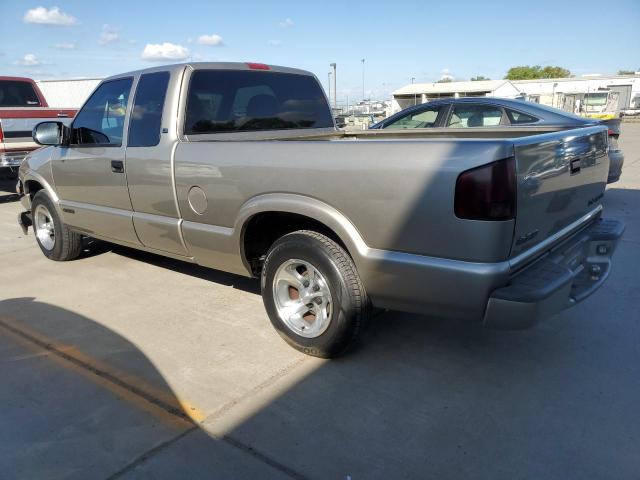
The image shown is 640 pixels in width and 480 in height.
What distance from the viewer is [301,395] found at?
300 centimetres

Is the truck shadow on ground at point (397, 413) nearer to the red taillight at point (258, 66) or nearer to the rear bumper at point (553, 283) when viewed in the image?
the rear bumper at point (553, 283)

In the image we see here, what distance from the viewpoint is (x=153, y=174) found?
159 inches

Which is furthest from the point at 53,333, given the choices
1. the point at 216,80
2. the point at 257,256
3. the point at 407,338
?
the point at 407,338

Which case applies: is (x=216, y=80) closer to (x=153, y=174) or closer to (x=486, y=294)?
(x=153, y=174)

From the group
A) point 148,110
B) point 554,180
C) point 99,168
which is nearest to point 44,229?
point 99,168

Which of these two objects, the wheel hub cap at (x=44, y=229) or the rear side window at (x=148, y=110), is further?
the wheel hub cap at (x=44, y=229)

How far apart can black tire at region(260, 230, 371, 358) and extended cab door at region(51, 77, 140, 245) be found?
6.07ft

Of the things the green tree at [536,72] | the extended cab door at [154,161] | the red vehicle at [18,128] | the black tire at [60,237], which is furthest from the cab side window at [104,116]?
the green tree at [536,72]

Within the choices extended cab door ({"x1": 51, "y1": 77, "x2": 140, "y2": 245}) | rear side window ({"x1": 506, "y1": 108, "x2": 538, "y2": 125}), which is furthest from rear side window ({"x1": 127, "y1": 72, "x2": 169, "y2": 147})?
rear side window ({"x1": 506, "y1": 108, "x2": 538, "y2": 125})

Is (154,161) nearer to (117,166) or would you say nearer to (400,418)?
(117,166)

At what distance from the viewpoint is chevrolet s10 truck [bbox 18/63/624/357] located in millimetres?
2576

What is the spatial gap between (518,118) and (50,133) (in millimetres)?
5649

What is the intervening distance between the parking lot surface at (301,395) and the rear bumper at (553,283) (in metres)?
0.52

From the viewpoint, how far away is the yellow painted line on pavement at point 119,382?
112 inches
